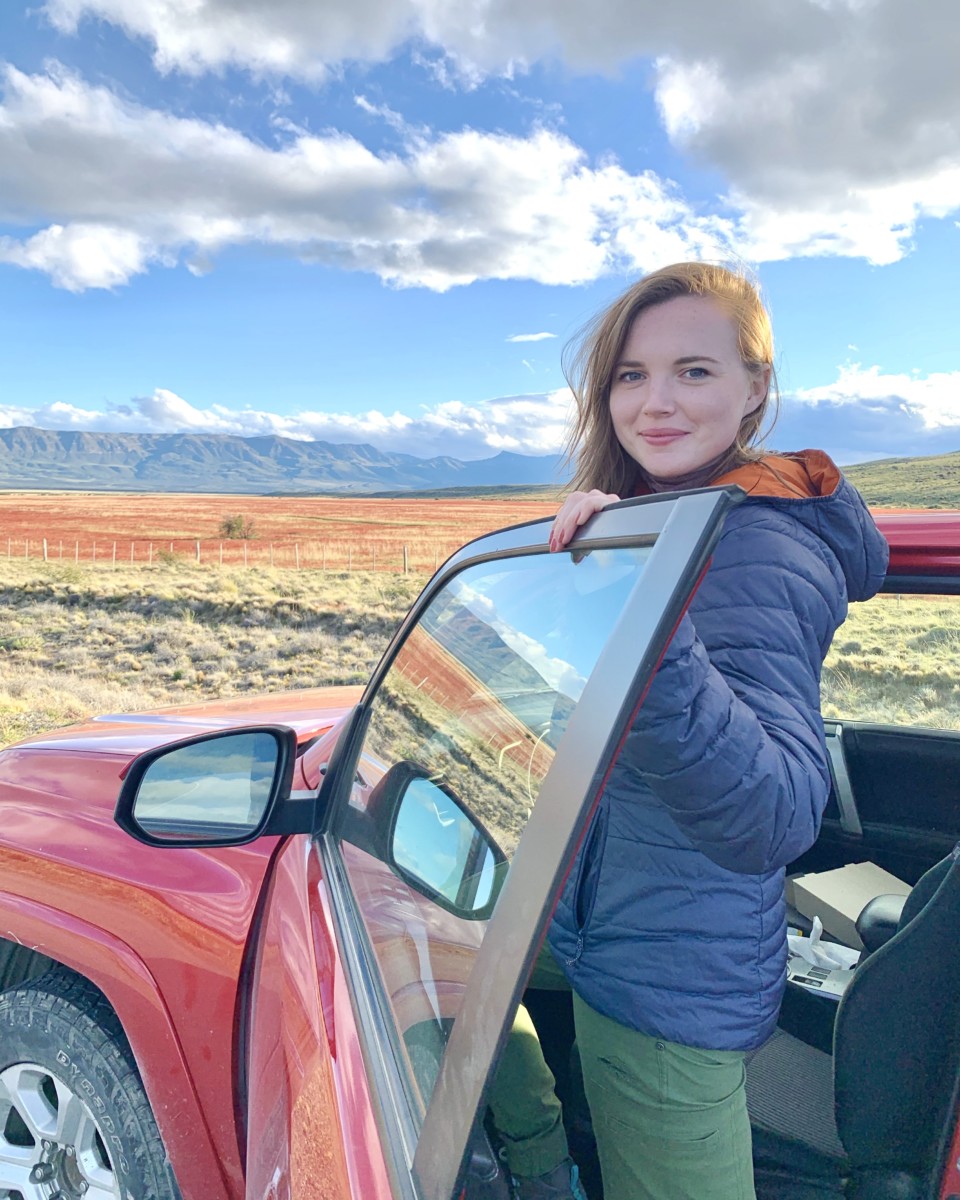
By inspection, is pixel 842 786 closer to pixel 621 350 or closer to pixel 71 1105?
pixel 621 350

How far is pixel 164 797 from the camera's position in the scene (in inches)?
62.9

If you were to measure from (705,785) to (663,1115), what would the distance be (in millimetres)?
532

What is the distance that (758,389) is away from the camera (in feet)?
4.50

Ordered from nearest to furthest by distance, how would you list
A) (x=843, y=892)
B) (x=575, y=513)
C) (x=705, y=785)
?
(x=705, y=785) → (x=575, y=513) → (x=843, y=892)

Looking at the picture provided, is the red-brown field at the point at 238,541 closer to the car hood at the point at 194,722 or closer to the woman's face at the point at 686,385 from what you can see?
the car hood at the point at 194,722

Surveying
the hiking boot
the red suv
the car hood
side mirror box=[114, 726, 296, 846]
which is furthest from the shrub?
the hiking boot

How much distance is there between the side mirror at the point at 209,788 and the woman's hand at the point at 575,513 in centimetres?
74

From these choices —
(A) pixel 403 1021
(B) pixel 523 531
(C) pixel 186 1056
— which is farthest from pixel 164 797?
(B) pixel 523 531

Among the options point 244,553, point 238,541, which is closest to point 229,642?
point 244,553

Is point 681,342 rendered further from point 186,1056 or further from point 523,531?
point 186,1056

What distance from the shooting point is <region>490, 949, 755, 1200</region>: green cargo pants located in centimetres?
109

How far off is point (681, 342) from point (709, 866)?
0.78 m

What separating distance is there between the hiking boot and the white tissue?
3.73 feet

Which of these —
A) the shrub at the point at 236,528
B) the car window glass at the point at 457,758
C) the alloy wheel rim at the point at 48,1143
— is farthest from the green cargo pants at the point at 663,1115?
the shrub at the point at 236,528
